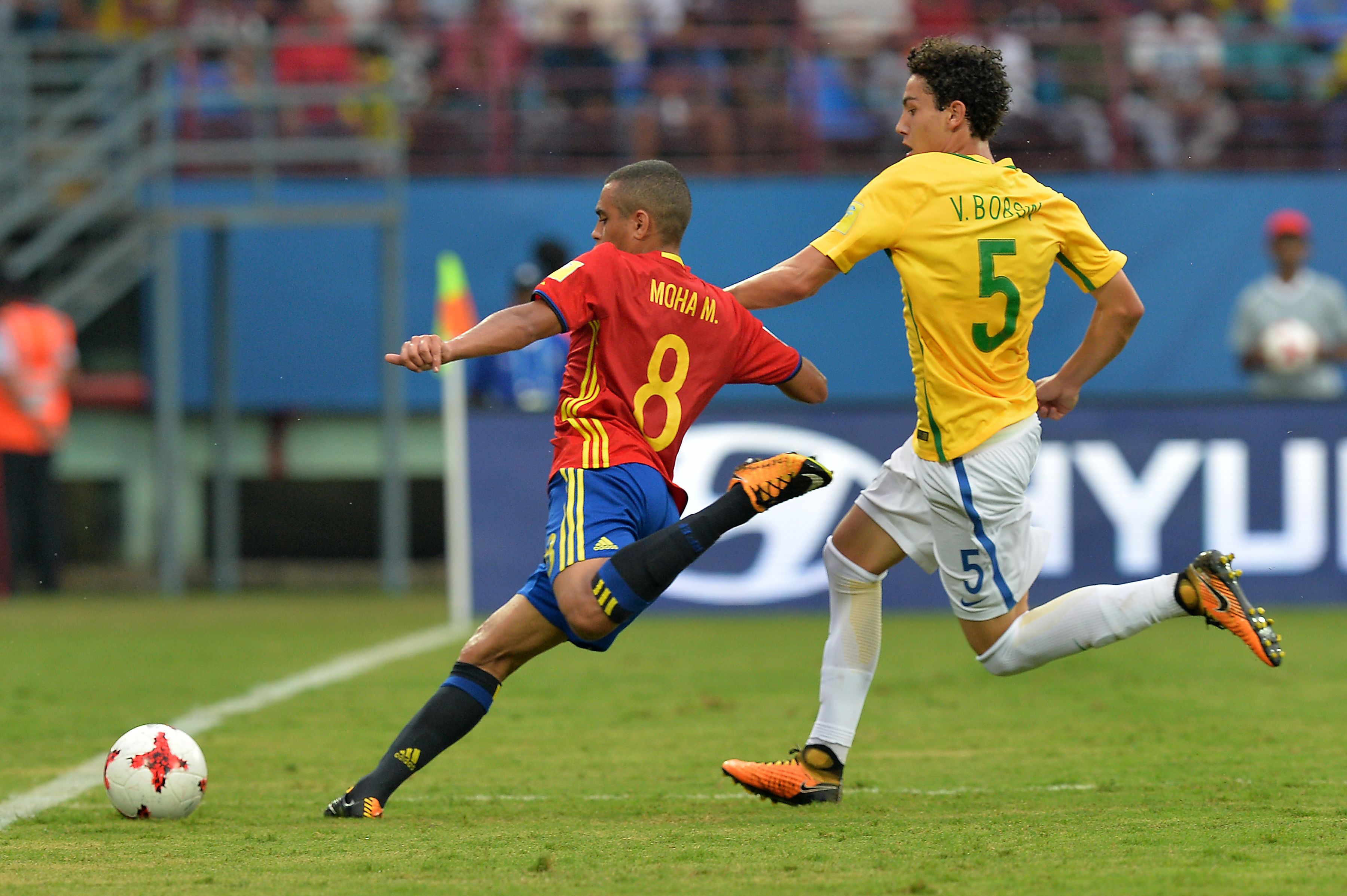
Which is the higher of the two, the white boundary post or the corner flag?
the corner flag

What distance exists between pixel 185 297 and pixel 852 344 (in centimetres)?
559

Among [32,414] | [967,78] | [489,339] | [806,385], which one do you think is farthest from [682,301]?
[32,414]

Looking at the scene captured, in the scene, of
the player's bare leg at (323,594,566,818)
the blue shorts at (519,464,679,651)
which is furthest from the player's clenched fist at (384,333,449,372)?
the player's bare leg at (323,594,566,818)

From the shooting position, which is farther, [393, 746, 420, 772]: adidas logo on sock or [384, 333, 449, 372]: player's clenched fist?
[393, 746, 420, 772]: adidas logo on sock

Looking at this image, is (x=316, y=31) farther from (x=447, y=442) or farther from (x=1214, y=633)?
(x=1214, y=633)

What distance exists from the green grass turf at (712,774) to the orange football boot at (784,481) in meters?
0.86

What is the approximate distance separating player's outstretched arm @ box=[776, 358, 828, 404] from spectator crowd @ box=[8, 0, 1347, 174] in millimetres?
9445

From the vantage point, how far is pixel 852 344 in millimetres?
14438

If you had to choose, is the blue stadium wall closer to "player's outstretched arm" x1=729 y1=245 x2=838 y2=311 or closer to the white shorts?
the white shorts

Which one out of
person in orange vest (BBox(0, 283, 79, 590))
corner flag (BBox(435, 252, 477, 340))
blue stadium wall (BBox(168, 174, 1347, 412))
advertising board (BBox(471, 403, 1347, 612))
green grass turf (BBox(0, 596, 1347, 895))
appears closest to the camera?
green grass turf (BBox(0, 596, 1347, 895))

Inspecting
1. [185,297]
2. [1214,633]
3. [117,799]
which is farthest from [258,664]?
[185,297]

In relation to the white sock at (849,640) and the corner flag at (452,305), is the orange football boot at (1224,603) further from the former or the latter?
the corner flag at (452,305)

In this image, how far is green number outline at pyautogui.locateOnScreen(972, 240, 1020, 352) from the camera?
4852 millimetres

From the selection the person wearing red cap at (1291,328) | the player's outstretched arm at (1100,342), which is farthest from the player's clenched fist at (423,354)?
the person wearing red cap at (1291,328)
